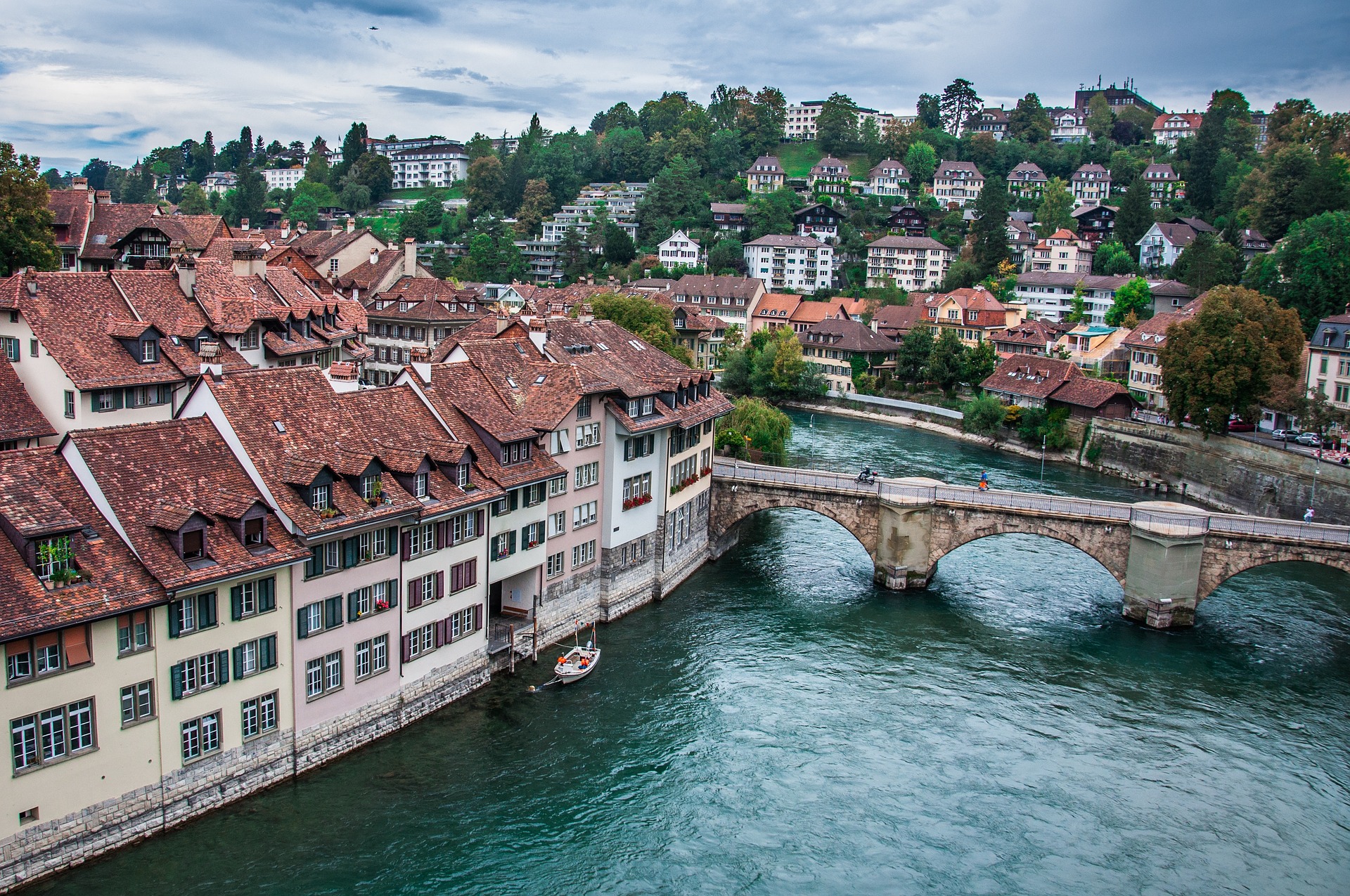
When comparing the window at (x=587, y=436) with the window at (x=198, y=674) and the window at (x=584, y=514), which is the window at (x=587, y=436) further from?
the window at (x=198, y=674)

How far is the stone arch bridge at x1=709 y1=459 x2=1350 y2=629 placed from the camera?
5303 cm

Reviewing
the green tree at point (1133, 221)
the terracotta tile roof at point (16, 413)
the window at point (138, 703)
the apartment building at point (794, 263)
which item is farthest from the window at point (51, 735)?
the green tree at point (1133, 221)

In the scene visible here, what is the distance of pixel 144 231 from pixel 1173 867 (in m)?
63.5

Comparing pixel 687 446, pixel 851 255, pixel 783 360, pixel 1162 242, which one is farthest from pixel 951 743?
pixel 851 255

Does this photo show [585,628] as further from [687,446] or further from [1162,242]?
[1162,242]

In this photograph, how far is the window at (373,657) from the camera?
36062mm

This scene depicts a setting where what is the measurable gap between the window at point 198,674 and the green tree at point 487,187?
547 ft

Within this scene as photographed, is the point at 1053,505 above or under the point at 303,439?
under

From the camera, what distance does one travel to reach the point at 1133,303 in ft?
394

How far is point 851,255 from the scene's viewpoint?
16338 cm

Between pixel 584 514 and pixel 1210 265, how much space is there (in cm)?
9207

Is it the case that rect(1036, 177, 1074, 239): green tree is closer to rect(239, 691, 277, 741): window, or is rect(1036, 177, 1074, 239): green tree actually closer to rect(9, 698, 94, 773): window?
rect(239, 691, 277, 741): window

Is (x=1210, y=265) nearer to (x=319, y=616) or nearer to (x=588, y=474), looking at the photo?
(x=588, y=474)

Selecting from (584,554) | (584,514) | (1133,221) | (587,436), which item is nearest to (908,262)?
(1133,221)
